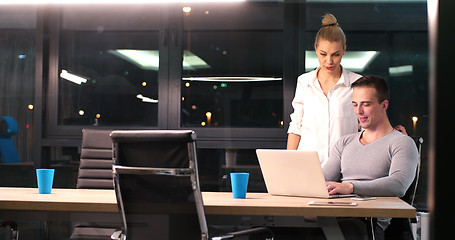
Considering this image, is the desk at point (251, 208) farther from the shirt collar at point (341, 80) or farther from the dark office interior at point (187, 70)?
the dark office interior at point (187, 70)

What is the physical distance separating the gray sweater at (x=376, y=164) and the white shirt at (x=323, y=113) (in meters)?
0.58

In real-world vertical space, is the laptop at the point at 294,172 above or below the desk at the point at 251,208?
above

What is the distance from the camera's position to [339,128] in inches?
131

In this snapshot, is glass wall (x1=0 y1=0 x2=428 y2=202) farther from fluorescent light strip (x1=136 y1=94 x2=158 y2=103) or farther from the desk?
the desk

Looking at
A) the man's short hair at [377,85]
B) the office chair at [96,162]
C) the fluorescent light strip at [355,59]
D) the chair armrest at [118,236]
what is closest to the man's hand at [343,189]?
the man's short hair at [377,85]

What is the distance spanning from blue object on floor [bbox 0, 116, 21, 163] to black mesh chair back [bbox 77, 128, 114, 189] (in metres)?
1.83

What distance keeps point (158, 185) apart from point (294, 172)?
602mm

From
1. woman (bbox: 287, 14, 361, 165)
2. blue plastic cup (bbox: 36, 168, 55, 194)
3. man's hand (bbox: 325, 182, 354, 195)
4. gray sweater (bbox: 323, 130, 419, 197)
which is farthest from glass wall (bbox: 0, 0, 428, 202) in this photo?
man's hand (bbox: 325, 182, 354, 195)

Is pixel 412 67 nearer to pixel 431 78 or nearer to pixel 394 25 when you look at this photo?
pixel 394 25

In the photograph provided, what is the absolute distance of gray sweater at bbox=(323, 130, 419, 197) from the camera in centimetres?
231

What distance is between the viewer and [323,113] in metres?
3.33

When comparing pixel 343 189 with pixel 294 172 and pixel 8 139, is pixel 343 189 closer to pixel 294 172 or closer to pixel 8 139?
pixel 294 172

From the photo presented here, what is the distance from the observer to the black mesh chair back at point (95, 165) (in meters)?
3.19

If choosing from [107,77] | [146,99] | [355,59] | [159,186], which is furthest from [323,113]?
[107,77]
